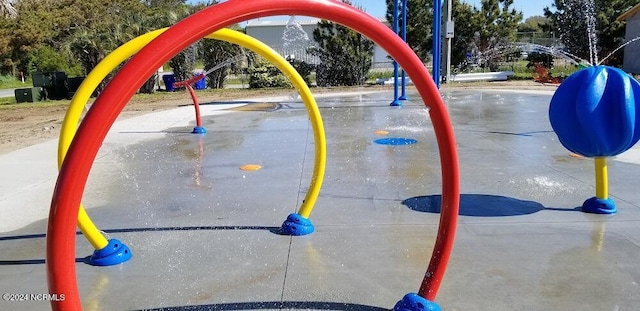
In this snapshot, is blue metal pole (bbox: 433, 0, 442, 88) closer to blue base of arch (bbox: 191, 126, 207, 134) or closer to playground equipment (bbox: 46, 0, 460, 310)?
blue base of arch (bbox: 191, 126, 207, 134)

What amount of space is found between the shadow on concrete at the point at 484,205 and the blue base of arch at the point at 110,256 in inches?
101

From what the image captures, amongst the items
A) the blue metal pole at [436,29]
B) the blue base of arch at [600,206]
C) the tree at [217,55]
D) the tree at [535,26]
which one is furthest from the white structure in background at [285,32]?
the blue base of arch at [600,206]

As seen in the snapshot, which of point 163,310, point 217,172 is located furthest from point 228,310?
point 217,172

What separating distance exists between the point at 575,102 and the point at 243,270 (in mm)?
3040

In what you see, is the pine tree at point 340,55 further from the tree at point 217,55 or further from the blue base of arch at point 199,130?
the blue base of arch at point 199,130

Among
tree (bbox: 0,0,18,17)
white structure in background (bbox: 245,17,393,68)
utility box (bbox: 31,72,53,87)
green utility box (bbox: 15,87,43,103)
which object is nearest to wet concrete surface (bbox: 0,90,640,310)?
green utility box (bbox: 15,87,43,103)

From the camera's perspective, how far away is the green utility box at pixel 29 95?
2095 centimetres

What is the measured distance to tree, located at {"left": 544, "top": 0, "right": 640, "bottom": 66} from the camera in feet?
86.4

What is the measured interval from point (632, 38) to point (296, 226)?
86.6 feet

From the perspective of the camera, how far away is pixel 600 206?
4.62 m

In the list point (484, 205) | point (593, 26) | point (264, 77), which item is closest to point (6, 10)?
point (264, 77)

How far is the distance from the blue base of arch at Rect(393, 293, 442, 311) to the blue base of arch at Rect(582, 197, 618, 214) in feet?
8.03

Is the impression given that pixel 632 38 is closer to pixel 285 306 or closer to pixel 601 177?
pixel 601 177

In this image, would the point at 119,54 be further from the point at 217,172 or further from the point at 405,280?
the point at 217,172
